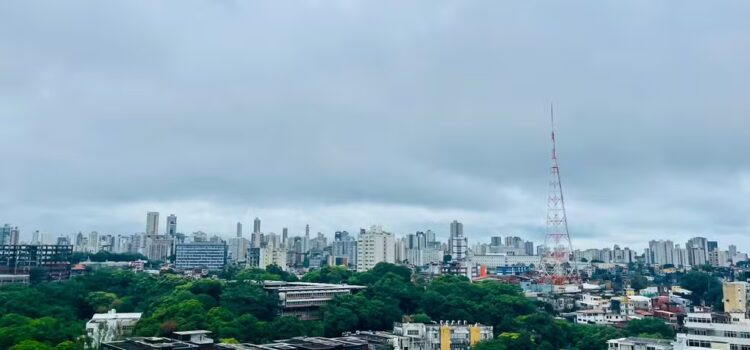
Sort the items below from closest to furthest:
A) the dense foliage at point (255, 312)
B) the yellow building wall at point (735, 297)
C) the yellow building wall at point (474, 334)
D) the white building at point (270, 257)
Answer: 1. the dense foliage at point (255, 312)
2. the yellow building wall at point (474, 334)
3. the yellow building wall at point (735, 297)
4. the white building at point (270, 257)

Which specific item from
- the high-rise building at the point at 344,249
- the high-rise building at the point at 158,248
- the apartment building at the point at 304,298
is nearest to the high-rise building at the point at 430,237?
the high-rise building at the point at 344,249

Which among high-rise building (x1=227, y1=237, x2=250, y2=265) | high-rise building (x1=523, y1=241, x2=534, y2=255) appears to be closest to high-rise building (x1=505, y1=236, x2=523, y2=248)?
high-rise building (x1=523, y1=241, x2=534, y2=255)

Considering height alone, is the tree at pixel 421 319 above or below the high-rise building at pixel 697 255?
below

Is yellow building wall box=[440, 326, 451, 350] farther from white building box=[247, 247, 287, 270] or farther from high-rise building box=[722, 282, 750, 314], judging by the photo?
white building box=[247, 247, 287, 270]

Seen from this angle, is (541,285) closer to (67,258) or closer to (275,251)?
(275,251)

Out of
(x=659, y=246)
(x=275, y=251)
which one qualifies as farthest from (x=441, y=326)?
(x=659, y=246)

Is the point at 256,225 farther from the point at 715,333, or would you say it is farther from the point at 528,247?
the point at 715,333

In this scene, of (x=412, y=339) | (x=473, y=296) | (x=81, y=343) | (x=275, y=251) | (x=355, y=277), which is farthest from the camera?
(x=275, y=251)

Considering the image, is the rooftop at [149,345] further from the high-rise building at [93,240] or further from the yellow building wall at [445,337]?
the high-rise building at [93,240]
